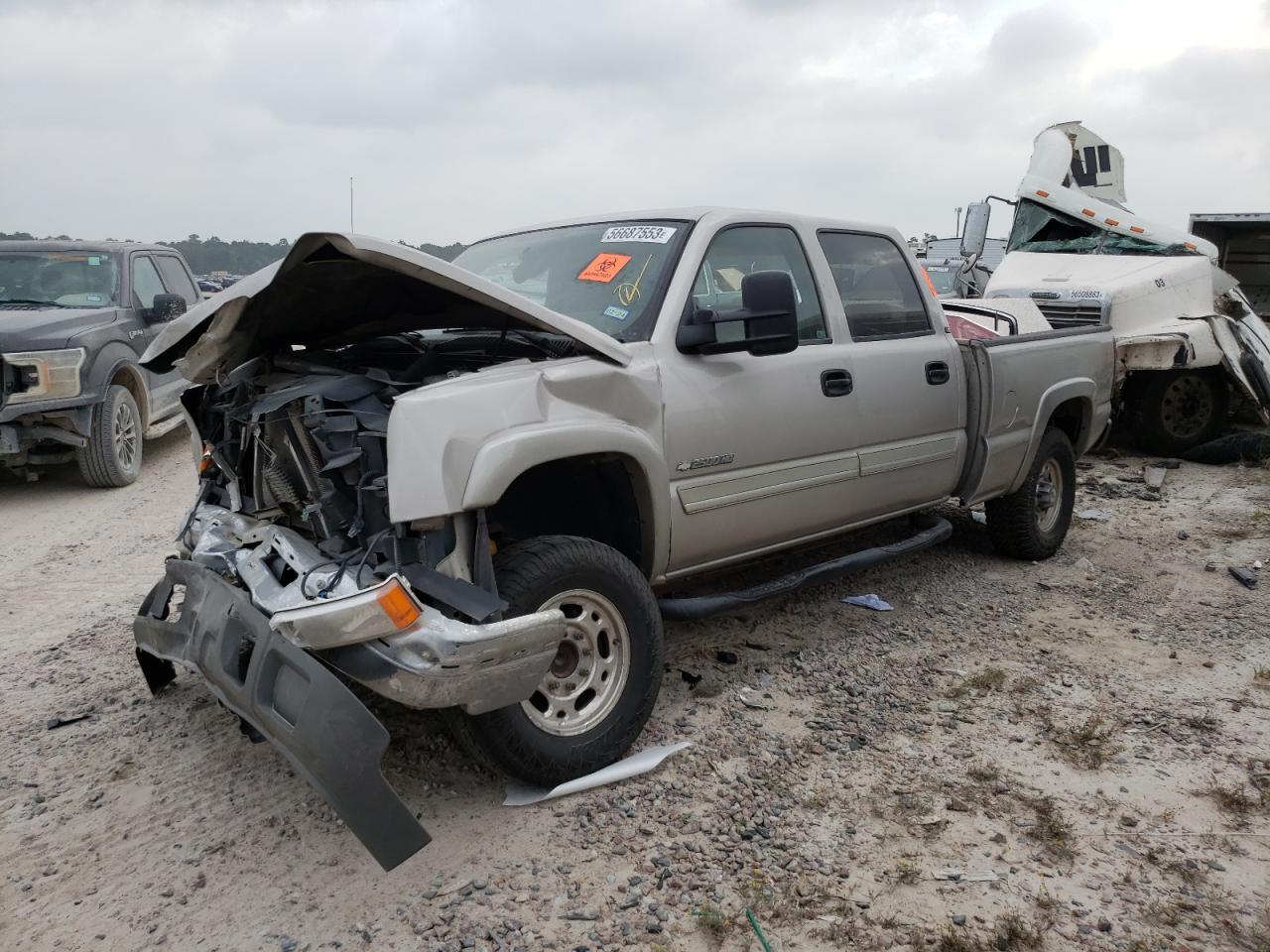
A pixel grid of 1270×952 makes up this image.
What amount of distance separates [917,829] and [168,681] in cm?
291

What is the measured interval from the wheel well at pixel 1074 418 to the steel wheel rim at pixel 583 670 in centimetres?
373

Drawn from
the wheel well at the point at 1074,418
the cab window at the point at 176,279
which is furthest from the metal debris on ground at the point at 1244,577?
the cab window at the point at 176,279

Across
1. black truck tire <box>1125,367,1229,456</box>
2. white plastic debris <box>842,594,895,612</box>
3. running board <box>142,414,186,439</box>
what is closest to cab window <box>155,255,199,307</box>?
running board <box>142,414,186,439</box>

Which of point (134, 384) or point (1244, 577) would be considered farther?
point (134, 384)

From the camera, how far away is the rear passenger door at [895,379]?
14.5ft

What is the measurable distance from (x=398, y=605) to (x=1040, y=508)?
458cm

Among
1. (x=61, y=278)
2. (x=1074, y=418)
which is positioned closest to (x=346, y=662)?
(x=1074, y=418)

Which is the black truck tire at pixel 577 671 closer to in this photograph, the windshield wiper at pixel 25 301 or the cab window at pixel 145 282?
the windshield wiper at pixel 25 301

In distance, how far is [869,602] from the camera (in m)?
5.11

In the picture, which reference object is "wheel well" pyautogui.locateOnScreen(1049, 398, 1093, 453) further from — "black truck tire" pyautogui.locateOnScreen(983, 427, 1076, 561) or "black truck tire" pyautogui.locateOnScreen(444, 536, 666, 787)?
"black truck tire" pyautogui.locateOnScreen(444, 536, 666, 787)

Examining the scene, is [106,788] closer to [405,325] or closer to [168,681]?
[168,681]

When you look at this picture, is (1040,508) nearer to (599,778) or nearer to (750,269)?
(750,269)

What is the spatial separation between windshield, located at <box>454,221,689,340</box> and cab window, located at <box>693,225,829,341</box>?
18 centimetres

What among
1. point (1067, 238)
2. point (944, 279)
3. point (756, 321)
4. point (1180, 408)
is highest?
point (1067, 238)
